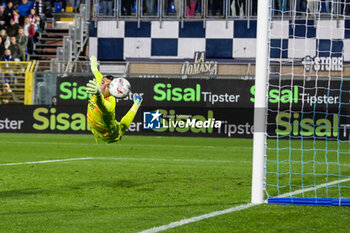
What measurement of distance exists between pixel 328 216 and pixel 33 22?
20.7m

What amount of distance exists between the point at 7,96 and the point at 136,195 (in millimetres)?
14725

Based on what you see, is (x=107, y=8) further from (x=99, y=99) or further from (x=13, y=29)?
(x=99, y=99)

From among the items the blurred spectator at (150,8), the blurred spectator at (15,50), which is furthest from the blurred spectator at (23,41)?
the blurred spectator at (150,8)

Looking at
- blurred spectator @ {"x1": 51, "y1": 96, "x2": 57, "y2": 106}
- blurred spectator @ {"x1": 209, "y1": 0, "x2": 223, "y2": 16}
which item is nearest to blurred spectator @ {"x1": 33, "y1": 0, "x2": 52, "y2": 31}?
blurred spectator @ {"x1": 51, "y1": 96, "x2": 57, "y2": 106}

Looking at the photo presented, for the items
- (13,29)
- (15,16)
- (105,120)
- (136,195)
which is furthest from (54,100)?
(136,195)

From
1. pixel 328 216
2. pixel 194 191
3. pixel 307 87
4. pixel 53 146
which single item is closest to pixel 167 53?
pixel 307 87

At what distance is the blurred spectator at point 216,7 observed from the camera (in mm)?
24516

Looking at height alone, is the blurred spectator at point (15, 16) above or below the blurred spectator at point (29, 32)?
above

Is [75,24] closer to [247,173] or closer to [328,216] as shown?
[247,173]

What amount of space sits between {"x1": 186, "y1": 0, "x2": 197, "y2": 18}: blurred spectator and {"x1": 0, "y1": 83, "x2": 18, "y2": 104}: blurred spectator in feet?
22.8

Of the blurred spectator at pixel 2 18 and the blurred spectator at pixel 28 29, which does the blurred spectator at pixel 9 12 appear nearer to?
the blurred spectator at pixel 2 18

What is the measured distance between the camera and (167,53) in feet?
83.1

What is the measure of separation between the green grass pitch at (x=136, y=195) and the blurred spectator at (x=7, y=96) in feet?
24.3

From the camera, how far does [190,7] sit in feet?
81.8
